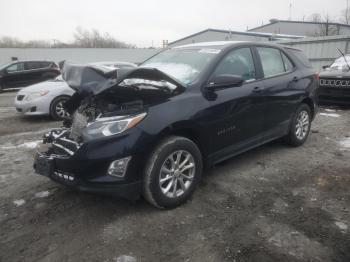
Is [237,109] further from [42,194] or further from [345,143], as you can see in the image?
[345,143]

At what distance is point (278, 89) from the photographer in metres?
4.84

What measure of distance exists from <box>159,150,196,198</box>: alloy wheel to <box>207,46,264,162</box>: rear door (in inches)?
18.1

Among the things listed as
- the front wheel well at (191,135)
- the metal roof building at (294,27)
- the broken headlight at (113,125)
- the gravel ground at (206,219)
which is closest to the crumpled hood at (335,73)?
the gravel ground at (206,219)

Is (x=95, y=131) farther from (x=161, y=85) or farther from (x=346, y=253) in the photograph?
(x=346, y=253)

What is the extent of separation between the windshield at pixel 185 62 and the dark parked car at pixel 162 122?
1 centimetres

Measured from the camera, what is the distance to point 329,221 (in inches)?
130

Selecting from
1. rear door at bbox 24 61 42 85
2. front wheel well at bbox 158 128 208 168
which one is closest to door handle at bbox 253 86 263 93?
front wheel well at bbox 158 128 208 168

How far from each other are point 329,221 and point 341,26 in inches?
1595

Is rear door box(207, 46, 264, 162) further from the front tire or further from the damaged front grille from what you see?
the damaged front grille

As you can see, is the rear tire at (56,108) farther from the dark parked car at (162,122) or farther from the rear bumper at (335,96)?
the rear bumper at (335,96)

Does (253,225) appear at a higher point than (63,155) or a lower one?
lower

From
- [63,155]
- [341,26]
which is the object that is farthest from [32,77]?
[341,26]

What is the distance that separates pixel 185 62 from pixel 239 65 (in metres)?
0.69

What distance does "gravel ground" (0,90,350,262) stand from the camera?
9.37ft
